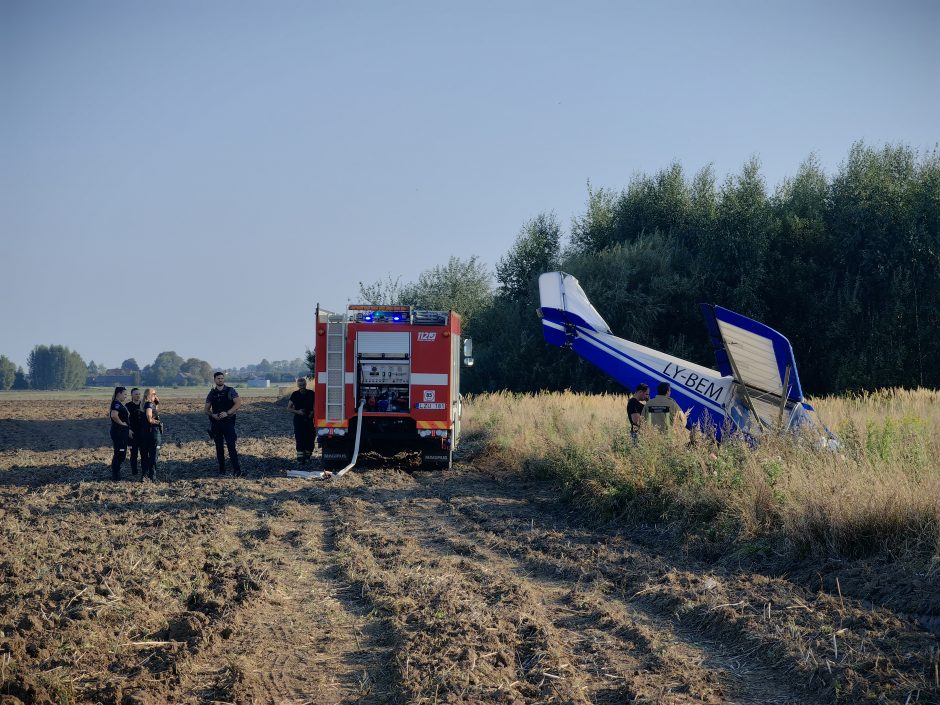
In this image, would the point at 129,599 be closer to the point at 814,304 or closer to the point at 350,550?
the point at 350,550

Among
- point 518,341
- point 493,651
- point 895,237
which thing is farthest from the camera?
point 518,341

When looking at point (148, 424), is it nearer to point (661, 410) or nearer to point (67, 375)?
point (661, 410)

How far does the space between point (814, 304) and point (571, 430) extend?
1957 centimetres

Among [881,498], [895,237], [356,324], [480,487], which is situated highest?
[895,237]

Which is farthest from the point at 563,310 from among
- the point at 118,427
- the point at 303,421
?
the point at 118,427

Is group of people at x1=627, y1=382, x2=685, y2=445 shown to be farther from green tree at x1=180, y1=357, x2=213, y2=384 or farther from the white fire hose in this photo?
green tree at x1=180, y1=357, x2=213, y2=384

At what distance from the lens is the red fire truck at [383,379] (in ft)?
52.9

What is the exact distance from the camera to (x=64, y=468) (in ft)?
56.7

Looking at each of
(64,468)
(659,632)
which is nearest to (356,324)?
(64,468)

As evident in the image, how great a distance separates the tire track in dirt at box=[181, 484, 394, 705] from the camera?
16.8 feet

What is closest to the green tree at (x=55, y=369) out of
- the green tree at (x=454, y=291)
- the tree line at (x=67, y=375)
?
the tree line at (x=67, y=375)

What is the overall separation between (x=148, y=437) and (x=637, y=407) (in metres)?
8.91

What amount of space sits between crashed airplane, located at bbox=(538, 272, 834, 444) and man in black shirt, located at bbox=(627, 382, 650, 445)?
80cm

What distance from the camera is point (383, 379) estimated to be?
16.6m
